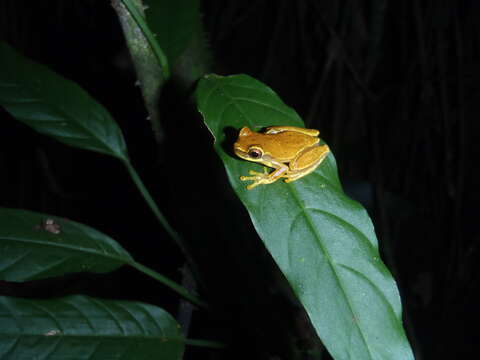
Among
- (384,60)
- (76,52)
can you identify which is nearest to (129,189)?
(76,52)

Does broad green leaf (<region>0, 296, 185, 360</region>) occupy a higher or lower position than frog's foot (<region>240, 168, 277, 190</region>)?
lower

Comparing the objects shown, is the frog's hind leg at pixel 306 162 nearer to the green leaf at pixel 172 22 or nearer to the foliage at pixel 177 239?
the foliage at pixel 177 239

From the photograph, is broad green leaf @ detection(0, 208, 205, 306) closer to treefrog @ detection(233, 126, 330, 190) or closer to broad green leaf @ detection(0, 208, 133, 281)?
broad green leaf @ detection(0, 208, 133, 281)

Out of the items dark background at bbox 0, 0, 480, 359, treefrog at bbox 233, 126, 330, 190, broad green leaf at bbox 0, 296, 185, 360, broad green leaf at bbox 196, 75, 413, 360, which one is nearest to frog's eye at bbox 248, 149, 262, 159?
treefrog at bbox 233, 126, 330, 190

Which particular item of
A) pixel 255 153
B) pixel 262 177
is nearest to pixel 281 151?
pixel 255 153

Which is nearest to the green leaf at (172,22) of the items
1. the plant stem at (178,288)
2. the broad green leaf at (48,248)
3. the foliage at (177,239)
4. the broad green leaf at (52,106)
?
the foliage at (177,239)

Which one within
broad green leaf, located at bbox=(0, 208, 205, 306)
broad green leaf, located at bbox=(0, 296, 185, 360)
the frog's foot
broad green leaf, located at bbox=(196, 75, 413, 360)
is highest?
the frog's foot

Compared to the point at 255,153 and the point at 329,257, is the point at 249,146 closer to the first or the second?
the point at 255,153
